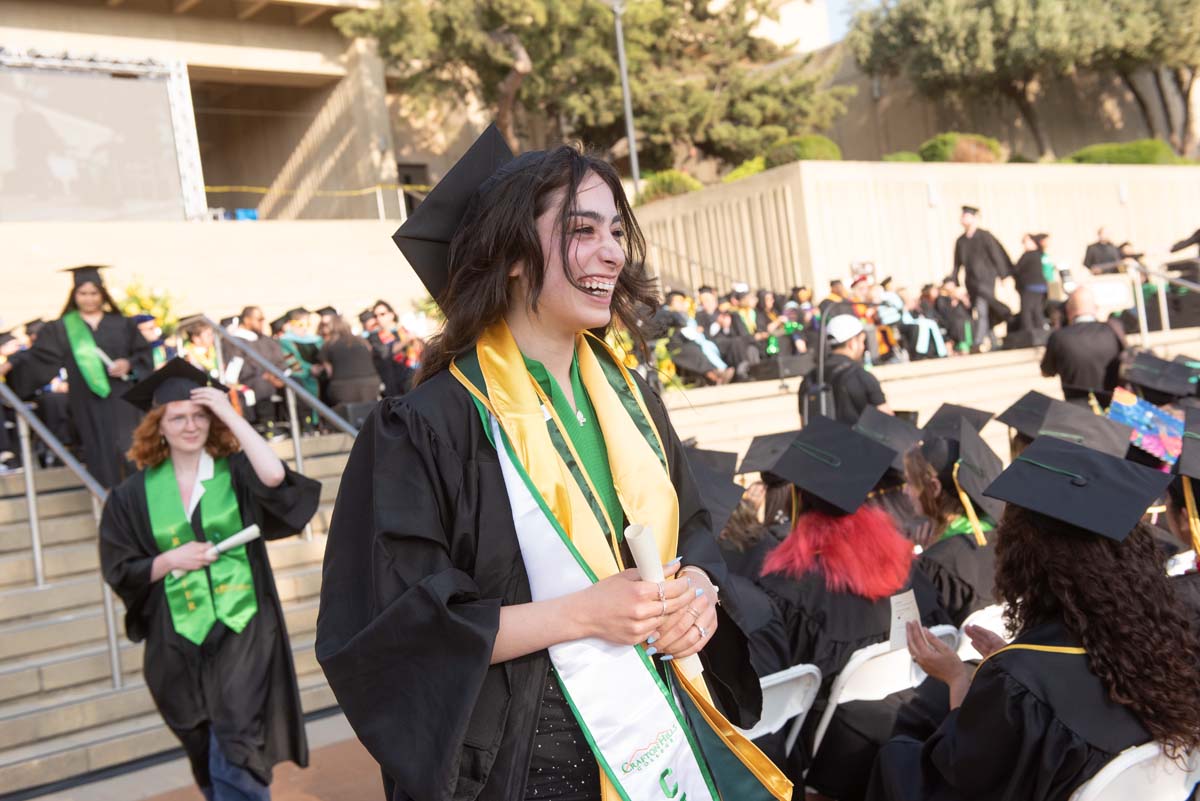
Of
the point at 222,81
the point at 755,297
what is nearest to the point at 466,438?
the point at 755,297

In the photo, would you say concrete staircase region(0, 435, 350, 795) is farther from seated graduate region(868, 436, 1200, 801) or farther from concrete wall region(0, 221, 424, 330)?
concrete wall region(0, 221, 424, 330)

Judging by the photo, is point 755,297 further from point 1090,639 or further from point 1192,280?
point 1090,639

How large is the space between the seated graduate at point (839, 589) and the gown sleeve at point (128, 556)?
6.68 feet

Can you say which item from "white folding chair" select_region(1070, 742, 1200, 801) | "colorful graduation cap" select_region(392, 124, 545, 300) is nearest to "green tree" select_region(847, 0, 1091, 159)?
"white folding chair" select_region(1070, 742, 1200, 801)

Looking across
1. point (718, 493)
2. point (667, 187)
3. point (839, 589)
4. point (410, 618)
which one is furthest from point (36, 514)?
point (667, 187)

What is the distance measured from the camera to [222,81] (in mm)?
28156

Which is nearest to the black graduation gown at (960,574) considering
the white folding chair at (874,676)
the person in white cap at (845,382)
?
the white folding chair at (874,676)

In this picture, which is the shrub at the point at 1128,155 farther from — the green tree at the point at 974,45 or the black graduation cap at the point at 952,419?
the black graduation cap at the point at 952,419

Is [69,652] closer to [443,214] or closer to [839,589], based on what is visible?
[839,589]

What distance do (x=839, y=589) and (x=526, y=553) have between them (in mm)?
2187

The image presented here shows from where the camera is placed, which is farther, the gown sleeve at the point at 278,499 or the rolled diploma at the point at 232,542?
the gown sleeve at the point at 278,499

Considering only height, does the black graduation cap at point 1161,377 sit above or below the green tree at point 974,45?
below

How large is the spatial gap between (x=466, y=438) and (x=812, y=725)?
7.99ft

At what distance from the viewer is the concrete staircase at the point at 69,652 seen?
517cm
